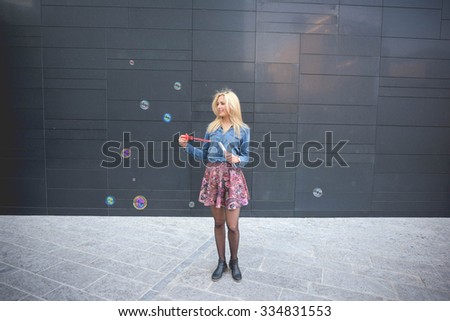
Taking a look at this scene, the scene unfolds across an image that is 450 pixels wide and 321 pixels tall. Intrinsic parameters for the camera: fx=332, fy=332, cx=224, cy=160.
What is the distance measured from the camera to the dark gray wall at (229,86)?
233 inches

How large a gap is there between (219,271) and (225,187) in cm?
98

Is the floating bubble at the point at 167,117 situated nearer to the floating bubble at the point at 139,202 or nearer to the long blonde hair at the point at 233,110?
the floating bubble at the point at 139,202

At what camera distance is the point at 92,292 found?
3.41m

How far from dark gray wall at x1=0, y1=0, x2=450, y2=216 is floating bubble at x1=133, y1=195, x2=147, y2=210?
97mm

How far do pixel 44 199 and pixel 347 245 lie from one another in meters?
5.36

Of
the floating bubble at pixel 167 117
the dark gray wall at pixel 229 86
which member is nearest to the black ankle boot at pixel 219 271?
the dark gray wall at pixel 229 86

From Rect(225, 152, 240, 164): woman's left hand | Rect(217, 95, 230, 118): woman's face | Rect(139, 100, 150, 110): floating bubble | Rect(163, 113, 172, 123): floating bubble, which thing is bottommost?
Rect(225, 152, 240, 164): woman's left hand

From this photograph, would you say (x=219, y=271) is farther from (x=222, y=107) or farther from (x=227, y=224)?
(x=222, y=107)

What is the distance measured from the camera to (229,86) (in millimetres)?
6031

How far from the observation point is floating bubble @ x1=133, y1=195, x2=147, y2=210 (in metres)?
6.20

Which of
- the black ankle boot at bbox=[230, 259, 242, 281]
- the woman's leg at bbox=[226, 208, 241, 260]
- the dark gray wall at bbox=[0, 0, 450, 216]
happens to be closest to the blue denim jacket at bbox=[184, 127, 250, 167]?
the woman's leg at bbox=[226, 208, 241, 260]

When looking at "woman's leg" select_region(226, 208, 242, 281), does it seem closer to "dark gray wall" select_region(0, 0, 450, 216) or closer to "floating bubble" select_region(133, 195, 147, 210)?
"dark gray wall" select_region(0, 0, 450, 216)

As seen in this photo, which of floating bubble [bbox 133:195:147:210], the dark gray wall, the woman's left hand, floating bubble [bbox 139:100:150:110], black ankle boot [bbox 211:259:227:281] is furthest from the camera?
floating bubble [bbox 133:195:147:210]

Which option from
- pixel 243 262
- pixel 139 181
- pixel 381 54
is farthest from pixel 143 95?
pixel 381 54
